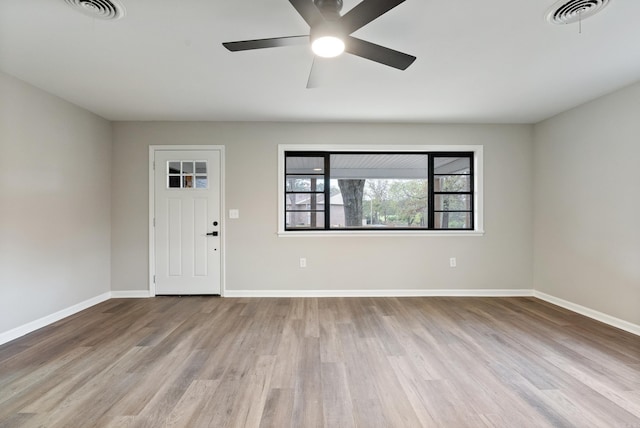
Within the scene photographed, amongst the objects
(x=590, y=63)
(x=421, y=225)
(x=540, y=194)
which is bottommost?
(x=421, y=225)

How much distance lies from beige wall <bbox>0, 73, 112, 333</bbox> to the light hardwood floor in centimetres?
41

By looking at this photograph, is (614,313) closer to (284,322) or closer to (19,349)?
(284,322)

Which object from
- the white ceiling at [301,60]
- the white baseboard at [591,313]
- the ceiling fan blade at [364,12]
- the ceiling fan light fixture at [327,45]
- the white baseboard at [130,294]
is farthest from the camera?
the white baseboard at [130,294]

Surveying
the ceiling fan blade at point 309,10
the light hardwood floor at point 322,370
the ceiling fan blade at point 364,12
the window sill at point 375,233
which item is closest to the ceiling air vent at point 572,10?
the ceiling fan blade at point 364,12

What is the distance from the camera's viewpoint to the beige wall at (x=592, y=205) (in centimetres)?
292

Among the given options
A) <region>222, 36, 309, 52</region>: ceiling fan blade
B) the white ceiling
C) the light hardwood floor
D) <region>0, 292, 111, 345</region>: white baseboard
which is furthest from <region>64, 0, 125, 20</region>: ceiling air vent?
<region>0, 292, 111, 345</region>: white baseboard

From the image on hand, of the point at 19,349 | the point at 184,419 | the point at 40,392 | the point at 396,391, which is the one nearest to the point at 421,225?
the point at 396,391

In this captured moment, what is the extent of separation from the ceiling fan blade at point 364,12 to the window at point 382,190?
2.54m

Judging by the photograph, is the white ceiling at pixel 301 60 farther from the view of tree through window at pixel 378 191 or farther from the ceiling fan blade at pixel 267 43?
the view of tree through window at pixel 378 191

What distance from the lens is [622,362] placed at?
2.28 meters

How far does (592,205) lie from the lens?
3.30 meters

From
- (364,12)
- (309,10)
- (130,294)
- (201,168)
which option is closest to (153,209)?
(201,168)

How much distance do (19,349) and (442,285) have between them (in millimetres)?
4626

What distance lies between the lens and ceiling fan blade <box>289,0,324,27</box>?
1.46m
